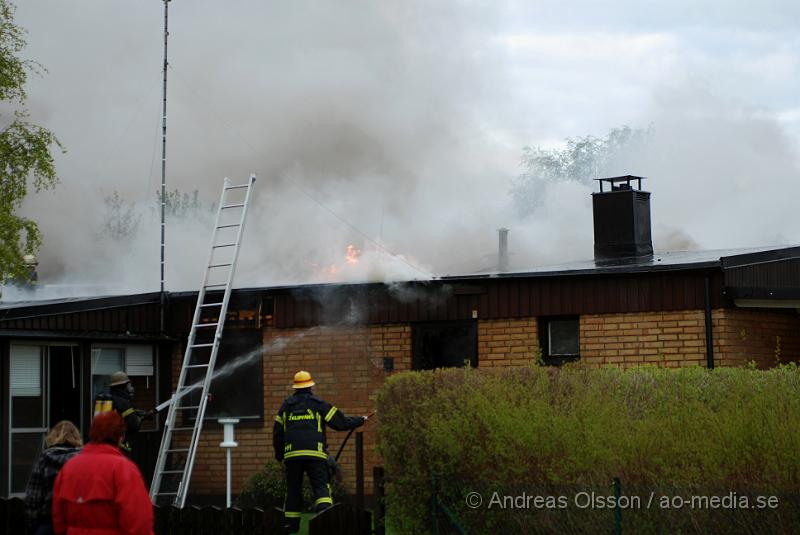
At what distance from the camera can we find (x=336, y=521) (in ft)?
31.2

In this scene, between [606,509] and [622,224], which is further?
[622,224]

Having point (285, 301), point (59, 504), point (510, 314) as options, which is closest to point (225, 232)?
point (285, 301)

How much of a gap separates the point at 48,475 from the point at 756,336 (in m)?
10.5

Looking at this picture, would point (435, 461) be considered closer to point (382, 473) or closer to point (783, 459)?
point (382, 473)

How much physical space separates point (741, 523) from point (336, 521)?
2.98 m

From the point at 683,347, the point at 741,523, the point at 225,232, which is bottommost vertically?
the point at 741,523

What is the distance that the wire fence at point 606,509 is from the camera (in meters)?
8.89

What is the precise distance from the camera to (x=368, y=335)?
56.2ft

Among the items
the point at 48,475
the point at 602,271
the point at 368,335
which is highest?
the point at 602,271

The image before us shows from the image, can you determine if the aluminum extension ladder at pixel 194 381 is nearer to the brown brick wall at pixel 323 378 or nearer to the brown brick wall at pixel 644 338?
the brown brick wall at pixel 323 378

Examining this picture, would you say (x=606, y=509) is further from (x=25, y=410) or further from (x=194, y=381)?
(x=194, y=381)

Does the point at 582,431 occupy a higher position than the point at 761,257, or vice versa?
the point at 761,257

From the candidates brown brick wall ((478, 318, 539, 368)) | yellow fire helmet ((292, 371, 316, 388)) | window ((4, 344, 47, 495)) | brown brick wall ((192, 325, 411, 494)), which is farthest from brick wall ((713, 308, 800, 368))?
window ((4, 344, 47, 495))

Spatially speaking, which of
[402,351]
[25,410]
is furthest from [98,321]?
[402,351]
